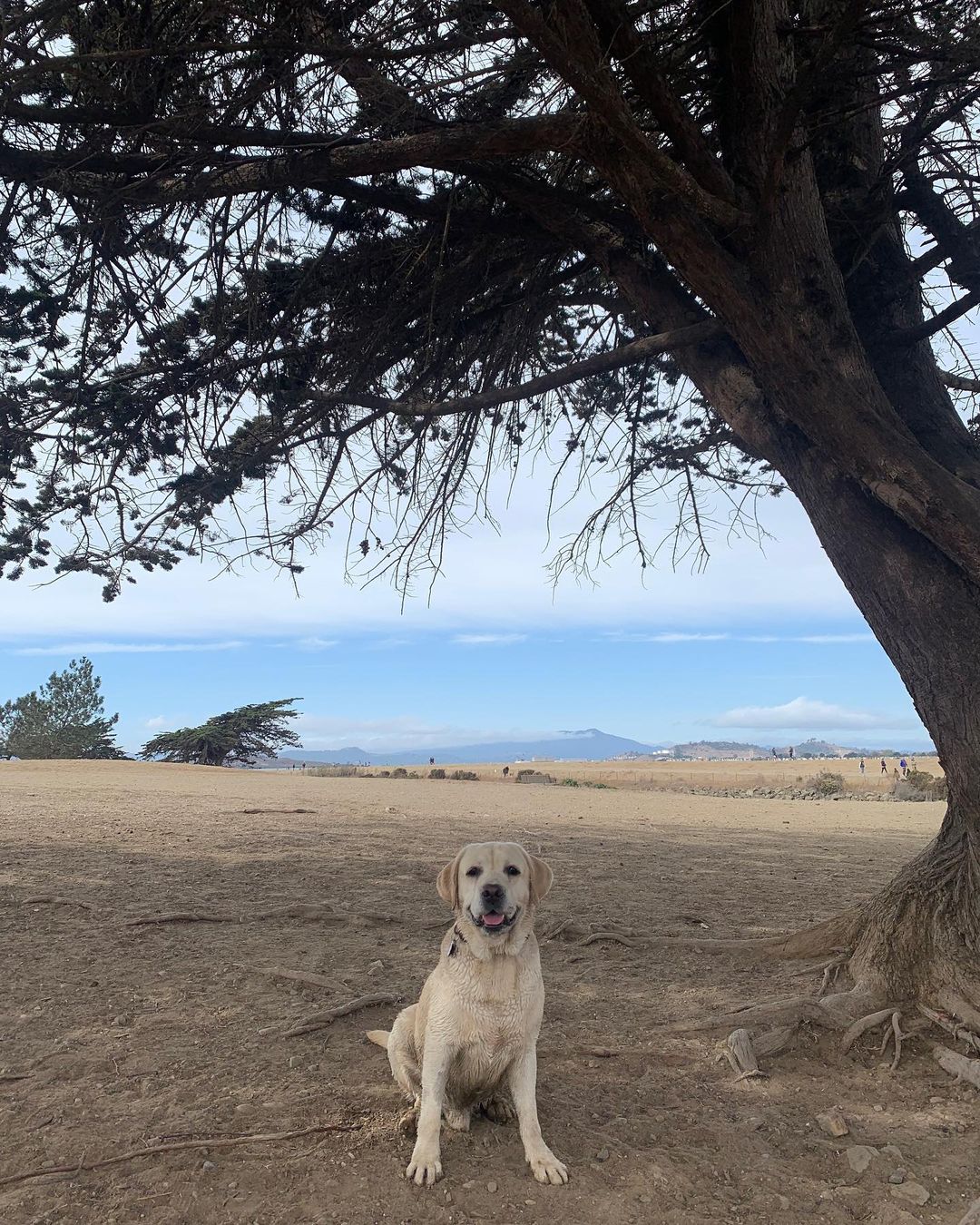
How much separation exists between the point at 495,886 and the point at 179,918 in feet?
16.5

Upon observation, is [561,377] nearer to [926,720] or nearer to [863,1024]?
Answer: [926,720]

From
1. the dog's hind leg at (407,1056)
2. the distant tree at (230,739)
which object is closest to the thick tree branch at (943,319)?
the dog's hind leg at (407,1056)

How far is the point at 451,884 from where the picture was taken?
3816 mm

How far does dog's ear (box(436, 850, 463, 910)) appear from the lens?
12.4 feet

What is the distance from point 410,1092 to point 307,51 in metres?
5.87

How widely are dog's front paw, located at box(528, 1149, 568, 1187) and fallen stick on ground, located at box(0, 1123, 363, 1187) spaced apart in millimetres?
835

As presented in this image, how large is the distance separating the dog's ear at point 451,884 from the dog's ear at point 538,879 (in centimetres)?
34

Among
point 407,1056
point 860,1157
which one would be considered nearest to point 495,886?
point 407,1056

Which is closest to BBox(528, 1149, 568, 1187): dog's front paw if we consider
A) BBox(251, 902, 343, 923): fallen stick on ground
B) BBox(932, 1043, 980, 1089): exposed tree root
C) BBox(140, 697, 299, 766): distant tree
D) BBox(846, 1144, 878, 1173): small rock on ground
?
BBox(846, 1144, 878, 1173): small rock on ground

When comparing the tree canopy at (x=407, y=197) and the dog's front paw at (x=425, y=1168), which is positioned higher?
the tree canopy at (x=407, y=197)

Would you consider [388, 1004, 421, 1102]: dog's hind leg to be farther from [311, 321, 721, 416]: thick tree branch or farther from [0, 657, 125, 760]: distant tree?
[0, 657, 125, 760]: distant tree

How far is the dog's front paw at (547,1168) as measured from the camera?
3320mm

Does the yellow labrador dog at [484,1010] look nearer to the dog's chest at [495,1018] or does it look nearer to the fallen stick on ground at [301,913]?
the dog's chest at [495,1018]

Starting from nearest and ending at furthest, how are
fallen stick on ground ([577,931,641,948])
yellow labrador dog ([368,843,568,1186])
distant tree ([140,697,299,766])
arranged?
yellow labrador dog ([368,843,568,1186]) < fallen stick on ground ([577,931,641,948]) < distant tree ([140,697,299,766])
